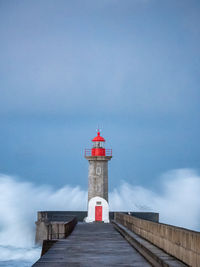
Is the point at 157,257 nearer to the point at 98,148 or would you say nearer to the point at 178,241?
the point at 178,241

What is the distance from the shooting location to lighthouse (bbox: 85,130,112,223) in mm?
24500

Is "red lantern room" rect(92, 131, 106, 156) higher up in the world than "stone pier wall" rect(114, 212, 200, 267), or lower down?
higher up

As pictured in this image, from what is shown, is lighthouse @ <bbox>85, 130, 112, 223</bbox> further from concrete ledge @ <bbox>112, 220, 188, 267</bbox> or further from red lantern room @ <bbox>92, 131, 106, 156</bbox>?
concrete ledge @ <bbox>112, 220, 188, 267</bbox>

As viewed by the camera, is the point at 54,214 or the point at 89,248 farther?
the point at 54,214

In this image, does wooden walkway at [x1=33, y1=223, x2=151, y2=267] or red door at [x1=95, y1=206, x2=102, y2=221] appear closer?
wooden walkway at [x1=33, y1=223, x2=151, y2=267]

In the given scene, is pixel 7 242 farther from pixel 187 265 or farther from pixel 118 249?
pixel 187 265

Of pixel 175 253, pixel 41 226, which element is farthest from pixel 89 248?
pixel 41 226

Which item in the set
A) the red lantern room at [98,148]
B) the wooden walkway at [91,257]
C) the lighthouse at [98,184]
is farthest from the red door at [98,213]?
the wooden walkway at [91,257]

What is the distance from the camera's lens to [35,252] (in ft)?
88.7

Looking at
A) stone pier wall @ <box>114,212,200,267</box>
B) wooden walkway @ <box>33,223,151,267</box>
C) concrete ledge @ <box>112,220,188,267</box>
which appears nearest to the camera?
stone pier wall @ <box>114,212,200,267</box>

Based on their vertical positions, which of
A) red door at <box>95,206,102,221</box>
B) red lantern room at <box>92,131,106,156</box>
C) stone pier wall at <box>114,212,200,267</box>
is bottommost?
red door at <box>95,206,102,221</box>

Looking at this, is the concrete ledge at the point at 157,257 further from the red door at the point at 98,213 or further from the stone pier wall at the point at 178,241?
the red door at the point at 98,213

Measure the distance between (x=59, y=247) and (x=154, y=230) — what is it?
247 centimetres

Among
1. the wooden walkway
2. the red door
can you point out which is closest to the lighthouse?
the red door
